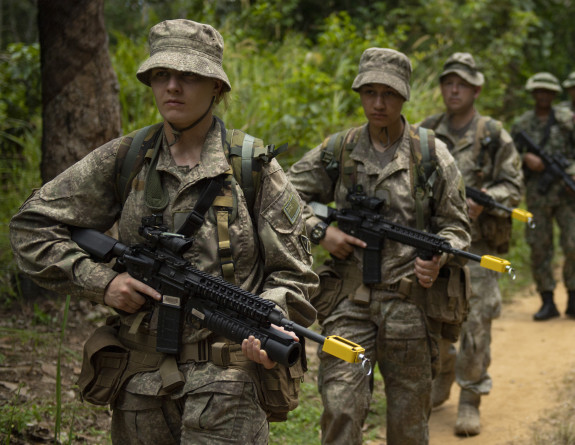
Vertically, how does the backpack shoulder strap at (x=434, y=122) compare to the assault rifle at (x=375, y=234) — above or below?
above

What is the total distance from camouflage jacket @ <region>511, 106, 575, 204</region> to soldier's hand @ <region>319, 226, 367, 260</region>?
4.83 metres

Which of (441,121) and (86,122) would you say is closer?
(86,122)

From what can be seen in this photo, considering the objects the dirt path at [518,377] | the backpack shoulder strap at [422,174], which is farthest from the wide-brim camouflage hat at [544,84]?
the backpack shoulder strap at [422,174]

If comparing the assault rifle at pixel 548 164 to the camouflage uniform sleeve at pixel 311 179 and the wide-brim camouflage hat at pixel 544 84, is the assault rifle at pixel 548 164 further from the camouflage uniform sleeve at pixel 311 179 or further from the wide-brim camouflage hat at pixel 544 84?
the camouflage uniform sleeve at pixel 311 179

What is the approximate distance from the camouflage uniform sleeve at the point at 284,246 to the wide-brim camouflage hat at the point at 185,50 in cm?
51

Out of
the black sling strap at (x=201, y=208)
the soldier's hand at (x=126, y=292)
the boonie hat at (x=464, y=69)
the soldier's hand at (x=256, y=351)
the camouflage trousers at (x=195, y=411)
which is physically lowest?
the camouflage trousers at (x=195, y=411)

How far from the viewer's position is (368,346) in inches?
172

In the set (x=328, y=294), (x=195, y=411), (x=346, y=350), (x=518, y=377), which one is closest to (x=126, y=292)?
(x=195, y=411)

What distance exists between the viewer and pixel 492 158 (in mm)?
6359

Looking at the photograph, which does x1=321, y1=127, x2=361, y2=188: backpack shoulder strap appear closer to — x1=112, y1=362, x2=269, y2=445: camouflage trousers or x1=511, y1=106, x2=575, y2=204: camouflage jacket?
x1=112, y1=362, x2=269, y2=445: camouflage trousers

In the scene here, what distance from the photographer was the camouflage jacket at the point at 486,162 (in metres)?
6.25

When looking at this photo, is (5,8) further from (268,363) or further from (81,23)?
(268,363)

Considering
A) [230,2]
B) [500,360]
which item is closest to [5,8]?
[230,2]

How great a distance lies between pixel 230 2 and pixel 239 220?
10.7 m
